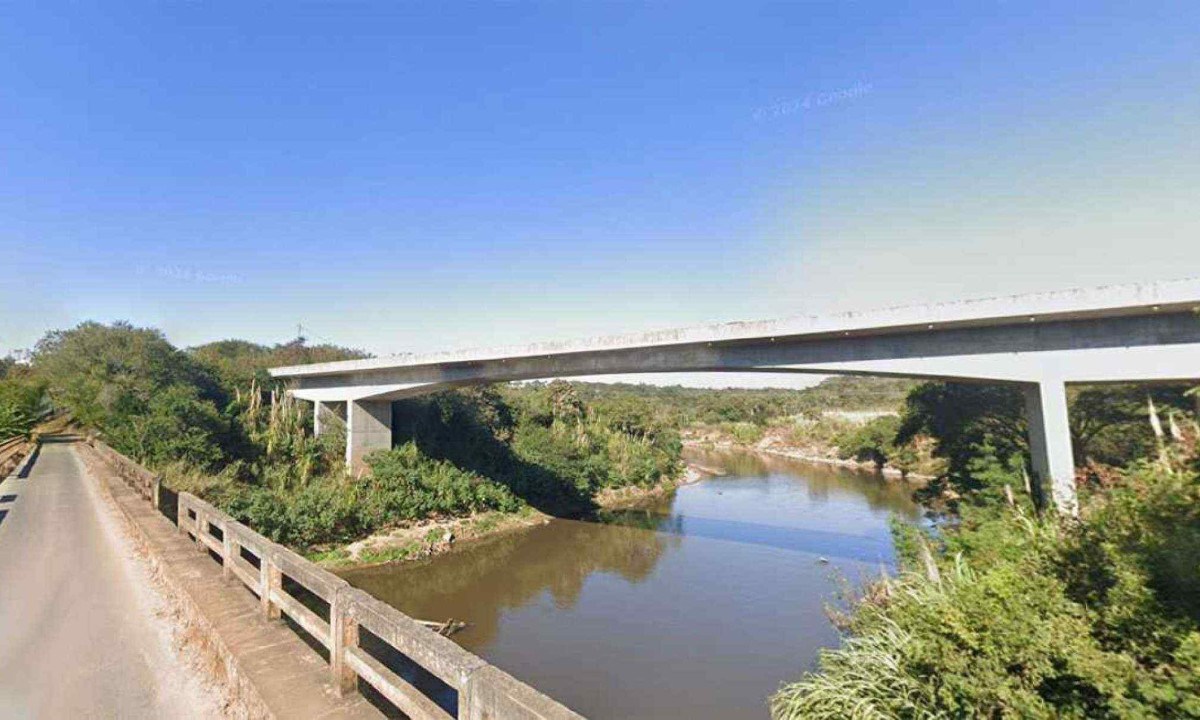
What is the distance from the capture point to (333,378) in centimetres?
2436

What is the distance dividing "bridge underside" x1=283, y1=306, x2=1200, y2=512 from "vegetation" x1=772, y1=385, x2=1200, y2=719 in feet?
4.18

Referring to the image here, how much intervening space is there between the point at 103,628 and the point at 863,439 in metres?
42.2

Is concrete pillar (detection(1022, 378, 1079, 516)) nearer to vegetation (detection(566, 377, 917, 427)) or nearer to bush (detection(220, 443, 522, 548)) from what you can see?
bush (detection(220, 443, 522, 548))

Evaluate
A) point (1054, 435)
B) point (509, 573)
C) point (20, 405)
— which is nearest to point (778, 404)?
point (509, 573)

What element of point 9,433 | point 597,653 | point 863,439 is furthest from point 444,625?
point 863,439

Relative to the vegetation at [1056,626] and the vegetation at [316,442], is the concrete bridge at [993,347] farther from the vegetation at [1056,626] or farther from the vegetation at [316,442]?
the vegetation at [316,442]

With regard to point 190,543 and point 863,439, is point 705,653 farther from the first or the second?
point 863,439

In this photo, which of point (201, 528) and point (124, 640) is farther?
point (201, 528)

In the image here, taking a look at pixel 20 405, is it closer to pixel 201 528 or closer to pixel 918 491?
pixel 201 528

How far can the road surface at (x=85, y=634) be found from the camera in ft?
13.4

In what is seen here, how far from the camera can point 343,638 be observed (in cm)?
336

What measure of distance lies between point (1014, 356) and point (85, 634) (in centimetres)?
1422

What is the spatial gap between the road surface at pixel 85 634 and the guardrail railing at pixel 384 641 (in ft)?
2.75

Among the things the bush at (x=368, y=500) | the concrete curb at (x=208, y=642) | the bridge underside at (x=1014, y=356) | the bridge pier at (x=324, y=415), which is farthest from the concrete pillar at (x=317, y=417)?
the concrete curb at (x=208, y=642)
